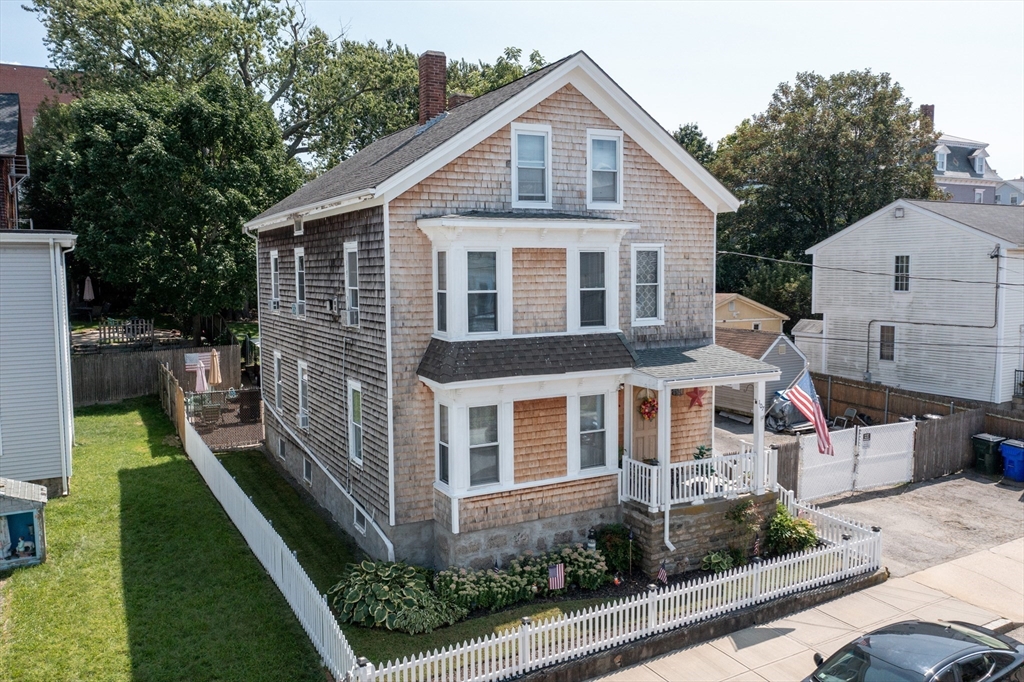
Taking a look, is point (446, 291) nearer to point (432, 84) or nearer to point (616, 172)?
point (616, 172)

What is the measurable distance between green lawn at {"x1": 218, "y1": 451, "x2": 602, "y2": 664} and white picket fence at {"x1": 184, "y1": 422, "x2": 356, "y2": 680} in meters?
0.76

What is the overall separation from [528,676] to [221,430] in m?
18.1

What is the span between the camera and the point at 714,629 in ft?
42.4

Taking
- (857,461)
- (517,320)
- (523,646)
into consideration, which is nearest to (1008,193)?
(857,461)

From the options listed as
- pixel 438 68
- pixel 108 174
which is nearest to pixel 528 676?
pixel 438 68

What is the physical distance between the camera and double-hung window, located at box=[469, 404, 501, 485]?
14.4 meters

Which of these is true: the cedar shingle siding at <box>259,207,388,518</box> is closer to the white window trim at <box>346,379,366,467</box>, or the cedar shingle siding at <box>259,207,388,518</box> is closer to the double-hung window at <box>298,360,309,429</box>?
the white window trim at <box>346,379,366,467</box>

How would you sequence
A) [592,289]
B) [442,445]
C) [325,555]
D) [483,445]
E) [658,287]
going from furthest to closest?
[658,287]
[325,555]
[592,289]
[442,445]
[483,445]

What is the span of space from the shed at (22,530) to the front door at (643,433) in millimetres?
12077

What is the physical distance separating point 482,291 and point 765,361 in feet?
60.3

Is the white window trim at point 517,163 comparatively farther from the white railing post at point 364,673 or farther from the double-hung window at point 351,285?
the white railing post at point 364,673

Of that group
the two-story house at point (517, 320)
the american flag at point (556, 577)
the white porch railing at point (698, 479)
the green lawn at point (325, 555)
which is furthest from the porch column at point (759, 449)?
the american flag at point (556, 577)

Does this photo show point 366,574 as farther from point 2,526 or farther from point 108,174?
point 108,174

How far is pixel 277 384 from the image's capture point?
23.1m
